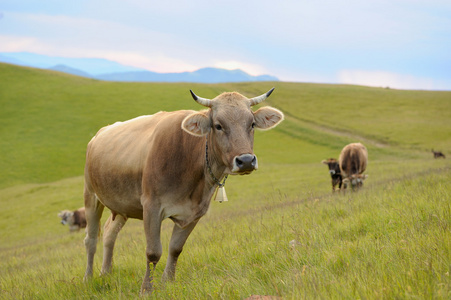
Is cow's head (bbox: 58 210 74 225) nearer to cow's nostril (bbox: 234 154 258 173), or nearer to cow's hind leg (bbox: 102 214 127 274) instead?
cow's hind leg (bbox: 102 214 127 274)

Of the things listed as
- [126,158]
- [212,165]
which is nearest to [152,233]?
[212,165]

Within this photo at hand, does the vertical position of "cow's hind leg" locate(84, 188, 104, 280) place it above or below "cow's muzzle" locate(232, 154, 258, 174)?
below

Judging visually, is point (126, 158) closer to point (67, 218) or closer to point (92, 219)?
point (92, 219)

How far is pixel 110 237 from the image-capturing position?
23.7ft

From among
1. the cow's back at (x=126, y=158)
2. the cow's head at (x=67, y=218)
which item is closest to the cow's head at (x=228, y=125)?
the cow's back at (x=126, y=158)

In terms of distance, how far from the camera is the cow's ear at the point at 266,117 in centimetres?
566

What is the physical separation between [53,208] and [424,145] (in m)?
36.0

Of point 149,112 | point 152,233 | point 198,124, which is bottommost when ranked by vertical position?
point 149,112

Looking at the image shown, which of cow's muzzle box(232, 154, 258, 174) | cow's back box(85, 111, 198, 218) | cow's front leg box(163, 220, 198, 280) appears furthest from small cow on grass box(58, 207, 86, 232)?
cow's muzzle box(232, 154, 258, 174)

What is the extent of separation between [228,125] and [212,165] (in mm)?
673

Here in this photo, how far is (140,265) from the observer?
21.6 feet

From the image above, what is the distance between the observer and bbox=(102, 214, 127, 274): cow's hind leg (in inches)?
275

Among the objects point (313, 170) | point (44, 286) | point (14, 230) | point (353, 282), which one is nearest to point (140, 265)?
point (44, 286)

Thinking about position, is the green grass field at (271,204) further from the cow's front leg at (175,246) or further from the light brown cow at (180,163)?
the light brown cow at (180,163)
